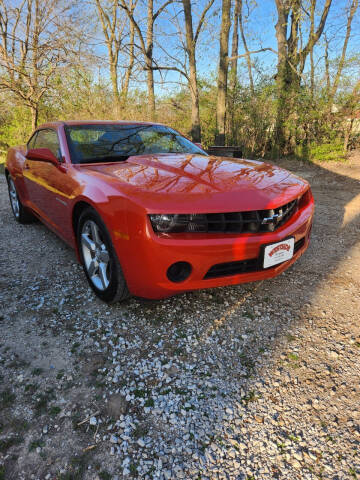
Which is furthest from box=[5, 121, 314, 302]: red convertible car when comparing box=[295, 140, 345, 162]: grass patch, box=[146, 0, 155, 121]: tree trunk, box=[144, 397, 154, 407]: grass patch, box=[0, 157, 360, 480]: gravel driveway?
box=[146, 0, 155, 121]: tree trunk

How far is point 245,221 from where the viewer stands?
1786 mm

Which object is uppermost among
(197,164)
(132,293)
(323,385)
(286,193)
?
(197,164)

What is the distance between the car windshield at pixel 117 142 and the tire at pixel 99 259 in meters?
0.66

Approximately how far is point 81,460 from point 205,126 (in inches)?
404

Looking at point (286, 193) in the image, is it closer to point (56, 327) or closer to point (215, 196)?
point (215, 196)

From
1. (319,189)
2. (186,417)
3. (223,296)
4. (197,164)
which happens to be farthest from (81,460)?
(319,189)

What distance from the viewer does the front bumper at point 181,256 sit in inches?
66.6

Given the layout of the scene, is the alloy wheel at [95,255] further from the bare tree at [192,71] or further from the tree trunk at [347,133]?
the bare tree at [192,71]

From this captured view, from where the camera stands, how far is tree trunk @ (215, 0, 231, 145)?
859 cm

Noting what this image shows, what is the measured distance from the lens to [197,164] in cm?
245

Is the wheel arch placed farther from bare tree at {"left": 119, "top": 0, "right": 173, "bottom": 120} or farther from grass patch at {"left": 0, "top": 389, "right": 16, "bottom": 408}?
bare tree at {"left": 119, "top": 0, "right": 173, "bottom": 120}

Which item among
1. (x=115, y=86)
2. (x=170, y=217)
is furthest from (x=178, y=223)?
(x=115, y=86)

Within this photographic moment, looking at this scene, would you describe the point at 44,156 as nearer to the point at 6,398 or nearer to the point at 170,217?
the point at 170,217

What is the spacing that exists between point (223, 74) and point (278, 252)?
→ 8.29 metres
